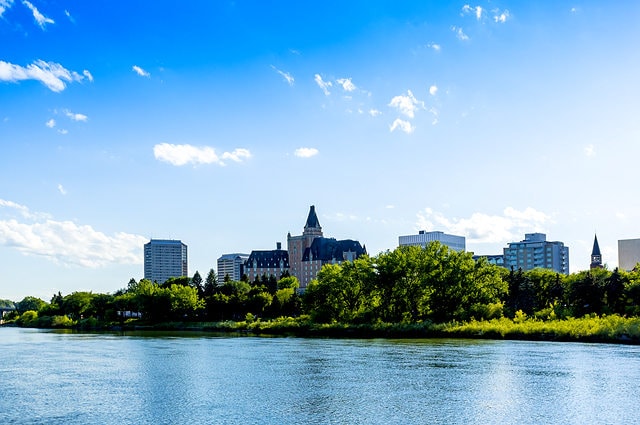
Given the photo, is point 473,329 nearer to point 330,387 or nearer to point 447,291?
point 447,291

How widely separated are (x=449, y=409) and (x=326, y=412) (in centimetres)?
542

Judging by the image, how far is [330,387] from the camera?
3488 centimetres

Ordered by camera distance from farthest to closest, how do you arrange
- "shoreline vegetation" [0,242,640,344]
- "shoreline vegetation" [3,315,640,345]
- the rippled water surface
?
"shoreline vegetation" [0,242,640,344] → "shoreline vegetation" [3,315,640,345] → the rippled water surface

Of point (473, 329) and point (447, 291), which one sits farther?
point (447, 291)

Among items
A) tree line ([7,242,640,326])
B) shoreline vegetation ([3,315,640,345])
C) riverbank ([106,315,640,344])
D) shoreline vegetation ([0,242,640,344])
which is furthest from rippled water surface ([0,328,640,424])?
tree line ([7,242,640,326])

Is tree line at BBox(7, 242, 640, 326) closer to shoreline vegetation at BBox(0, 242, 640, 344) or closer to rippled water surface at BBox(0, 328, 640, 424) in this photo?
shoreline vegetation at BBox(0, 242, 640, 344)

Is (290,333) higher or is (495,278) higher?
(495,278)

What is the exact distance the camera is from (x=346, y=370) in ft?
138

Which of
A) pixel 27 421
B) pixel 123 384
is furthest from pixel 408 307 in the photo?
pixel 27 421

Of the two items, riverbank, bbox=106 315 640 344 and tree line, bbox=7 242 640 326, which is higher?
tree line, bbox=7 242 640 326

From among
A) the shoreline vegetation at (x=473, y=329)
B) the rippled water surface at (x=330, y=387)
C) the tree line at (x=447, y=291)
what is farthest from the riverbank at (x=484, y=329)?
the rippled water surface at (x=330, y=387)

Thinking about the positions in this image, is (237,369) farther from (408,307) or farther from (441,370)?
(408,307)

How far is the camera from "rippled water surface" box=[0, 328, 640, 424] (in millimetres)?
27344

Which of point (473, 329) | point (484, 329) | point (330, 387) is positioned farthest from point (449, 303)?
point (330, 387)
